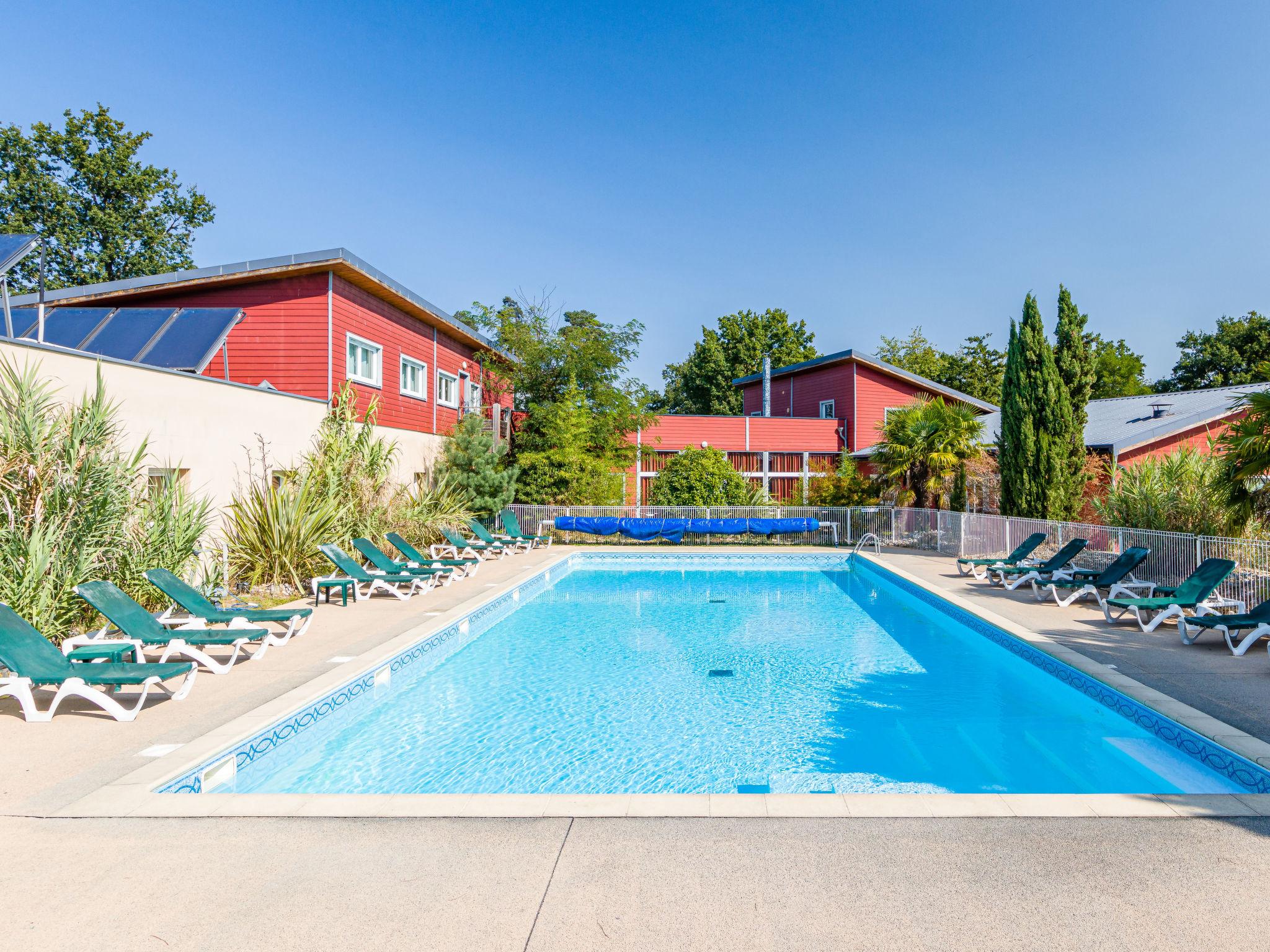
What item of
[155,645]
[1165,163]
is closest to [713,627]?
[155,645]

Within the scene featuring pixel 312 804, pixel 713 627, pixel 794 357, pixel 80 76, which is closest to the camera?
pixel 312 804

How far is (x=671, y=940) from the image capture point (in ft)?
8.91

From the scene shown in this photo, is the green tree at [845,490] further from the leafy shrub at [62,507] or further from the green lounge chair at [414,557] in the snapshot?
the leafy shrub at [62,507]

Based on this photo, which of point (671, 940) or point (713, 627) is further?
point (713, 627)

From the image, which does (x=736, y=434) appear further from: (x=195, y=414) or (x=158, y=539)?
(x=158, y=539)

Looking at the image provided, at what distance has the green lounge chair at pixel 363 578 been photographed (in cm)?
1023

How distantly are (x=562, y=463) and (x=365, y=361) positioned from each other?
20.9 ft

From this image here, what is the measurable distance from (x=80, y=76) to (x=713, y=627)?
32.1 meters

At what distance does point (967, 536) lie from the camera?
1636cm

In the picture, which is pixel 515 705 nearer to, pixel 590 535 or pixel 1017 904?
pixel 1017 904

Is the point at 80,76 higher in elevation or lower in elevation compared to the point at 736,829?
higher

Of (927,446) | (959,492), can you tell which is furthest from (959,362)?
(927,446)

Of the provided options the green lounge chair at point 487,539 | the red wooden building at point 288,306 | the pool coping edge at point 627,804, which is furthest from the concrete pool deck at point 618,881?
the green lounge chair at point 487,539

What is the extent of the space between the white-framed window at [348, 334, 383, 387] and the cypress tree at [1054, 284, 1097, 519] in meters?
14.4
